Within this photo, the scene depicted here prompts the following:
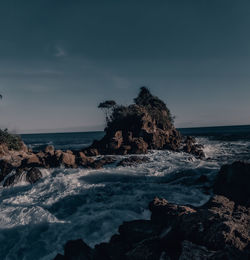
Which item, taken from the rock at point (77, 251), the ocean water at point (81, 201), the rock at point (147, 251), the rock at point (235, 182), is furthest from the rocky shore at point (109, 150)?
the rock at point (147, 251)

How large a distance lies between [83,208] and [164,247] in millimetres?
6234

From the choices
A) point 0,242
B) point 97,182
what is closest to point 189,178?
point 97,182

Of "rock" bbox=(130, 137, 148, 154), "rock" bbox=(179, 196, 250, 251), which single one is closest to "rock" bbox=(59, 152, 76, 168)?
"rock" bbox=(130, 137, 148, 154)

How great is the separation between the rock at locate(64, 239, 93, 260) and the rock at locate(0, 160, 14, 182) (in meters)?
13.2

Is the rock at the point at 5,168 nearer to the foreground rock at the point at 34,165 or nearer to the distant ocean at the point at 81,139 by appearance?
the foreground rock at the point at 34,165

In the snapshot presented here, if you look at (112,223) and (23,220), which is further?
(23,220)

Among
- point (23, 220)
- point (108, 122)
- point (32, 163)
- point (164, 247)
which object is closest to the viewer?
point (164, 247)

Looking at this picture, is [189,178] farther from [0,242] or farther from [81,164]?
[0,242]

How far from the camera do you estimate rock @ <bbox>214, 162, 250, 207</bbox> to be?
9.20m

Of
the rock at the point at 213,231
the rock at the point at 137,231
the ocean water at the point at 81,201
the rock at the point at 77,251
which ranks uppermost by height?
the rock at the point at 213,231

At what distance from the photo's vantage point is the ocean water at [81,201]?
23.1 feet

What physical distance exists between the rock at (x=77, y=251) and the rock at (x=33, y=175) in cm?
1001

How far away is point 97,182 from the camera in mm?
13938

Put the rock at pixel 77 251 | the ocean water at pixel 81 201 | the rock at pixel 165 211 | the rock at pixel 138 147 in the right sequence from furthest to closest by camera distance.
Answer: the rock at pixel 138 147, the ocean water at pixel 81 201, the rock at pixel 165 211, the rock at pixel 77 251
